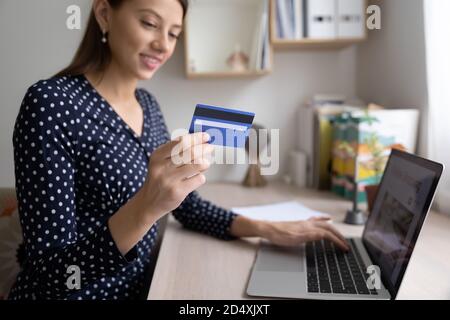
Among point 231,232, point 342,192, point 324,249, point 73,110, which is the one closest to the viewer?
point 73,110

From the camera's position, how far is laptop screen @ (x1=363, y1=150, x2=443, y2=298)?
0.56m

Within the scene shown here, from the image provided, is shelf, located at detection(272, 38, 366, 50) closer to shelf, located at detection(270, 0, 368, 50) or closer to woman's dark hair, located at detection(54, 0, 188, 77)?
shelf, located at detection(270, 0, 368, 50)

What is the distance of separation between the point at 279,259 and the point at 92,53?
47 cm

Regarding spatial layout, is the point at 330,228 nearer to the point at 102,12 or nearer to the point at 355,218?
the point at 355,218

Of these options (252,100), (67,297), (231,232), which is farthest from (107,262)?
(252,100)

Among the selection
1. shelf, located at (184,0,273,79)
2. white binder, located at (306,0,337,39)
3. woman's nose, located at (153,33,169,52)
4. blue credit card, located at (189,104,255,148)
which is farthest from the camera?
white binder, located at (306,0,337,39)

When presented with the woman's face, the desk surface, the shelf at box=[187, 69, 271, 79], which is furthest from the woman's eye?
the shelf at box=[187, 69, 271, 79]

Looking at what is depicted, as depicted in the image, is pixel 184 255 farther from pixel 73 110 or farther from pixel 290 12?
pixel 290 12

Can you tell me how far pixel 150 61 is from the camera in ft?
1.90

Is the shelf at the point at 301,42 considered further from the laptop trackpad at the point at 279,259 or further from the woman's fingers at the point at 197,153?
the woman's fingers at the point at 197,153

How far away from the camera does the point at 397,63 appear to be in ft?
2.76

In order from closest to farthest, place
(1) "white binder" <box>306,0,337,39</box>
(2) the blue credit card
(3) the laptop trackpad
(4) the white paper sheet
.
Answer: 1. (2) the blue credit card
2. (3) the laptop trackpad
3. (4) the white paper sheet
4. (1) "white binder" <box>306,0,337,39</box>

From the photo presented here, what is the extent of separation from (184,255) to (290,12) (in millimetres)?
880

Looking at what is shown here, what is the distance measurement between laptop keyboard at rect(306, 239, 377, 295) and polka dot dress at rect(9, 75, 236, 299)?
0.93 ft
